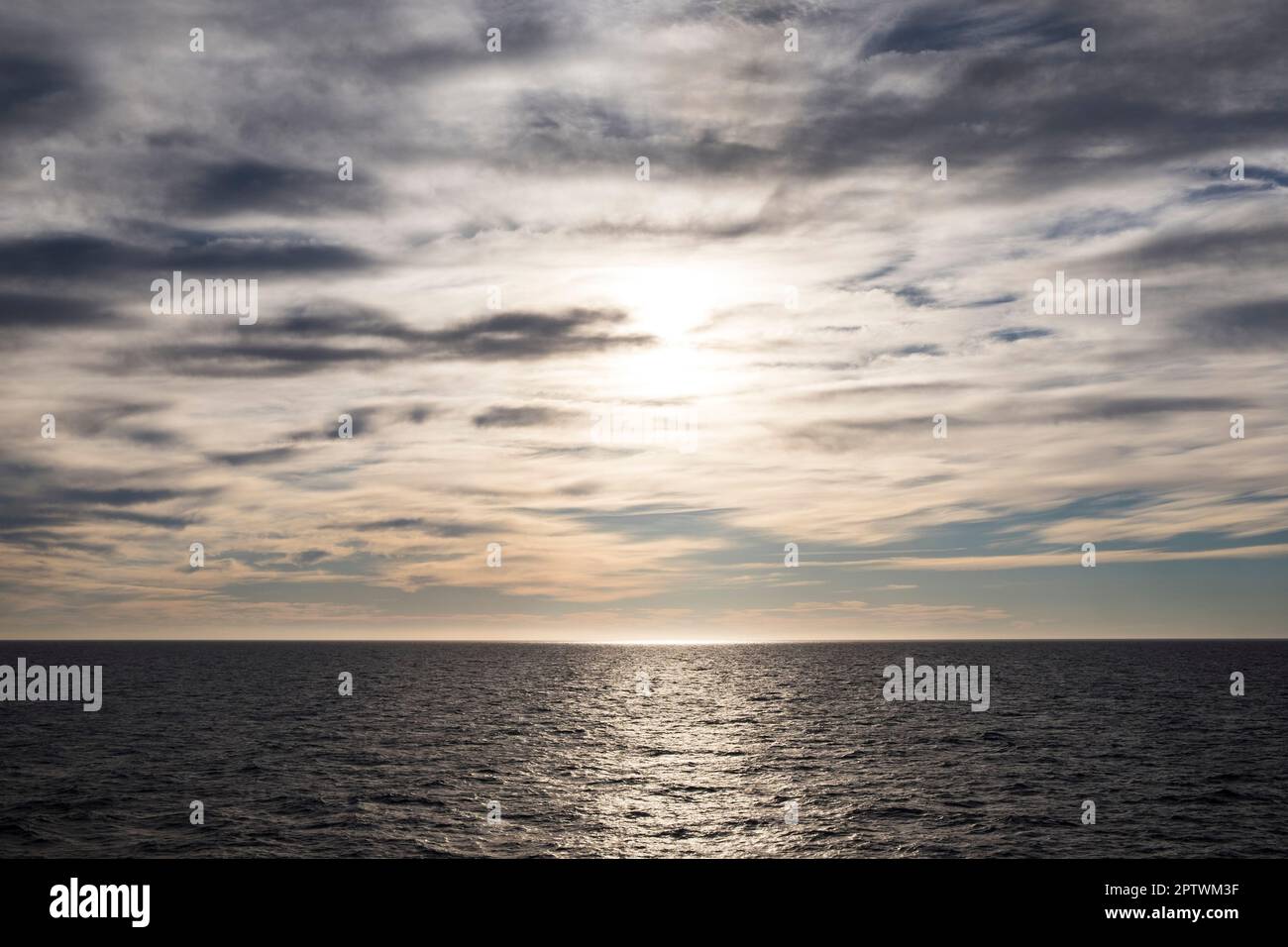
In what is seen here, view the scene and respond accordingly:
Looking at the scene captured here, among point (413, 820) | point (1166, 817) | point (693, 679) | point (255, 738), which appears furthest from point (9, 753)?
point (693, 679)

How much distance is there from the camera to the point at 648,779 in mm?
56938

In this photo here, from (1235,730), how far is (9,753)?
104184 mm

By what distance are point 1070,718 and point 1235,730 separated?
555 inches

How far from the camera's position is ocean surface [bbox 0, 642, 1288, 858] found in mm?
40438

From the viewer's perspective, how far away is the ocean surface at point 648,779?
40.4 m

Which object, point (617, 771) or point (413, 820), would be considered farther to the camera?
point (617, 771)
